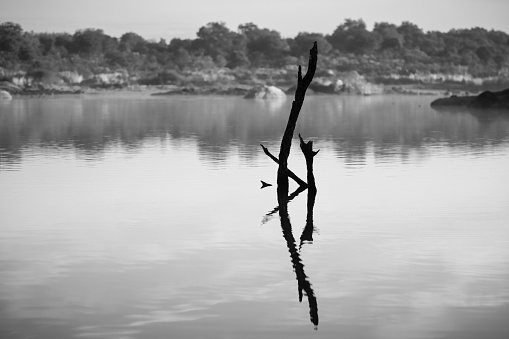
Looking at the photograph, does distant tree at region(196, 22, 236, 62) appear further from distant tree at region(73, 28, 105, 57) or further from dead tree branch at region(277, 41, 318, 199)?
dead tree branch at region(277, 41, 318, 199)

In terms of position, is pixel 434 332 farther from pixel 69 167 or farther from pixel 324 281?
pixel 69 167

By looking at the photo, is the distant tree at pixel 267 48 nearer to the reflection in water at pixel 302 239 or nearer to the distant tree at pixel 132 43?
the distant tree at pixel 132 43

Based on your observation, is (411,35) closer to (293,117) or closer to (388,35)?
(388,35)

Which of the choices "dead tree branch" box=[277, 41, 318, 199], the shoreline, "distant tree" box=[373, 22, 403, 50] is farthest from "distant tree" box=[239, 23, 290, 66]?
→ "dead tree branch" box=[277, 41, 318, 199]

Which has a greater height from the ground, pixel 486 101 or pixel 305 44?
pixel 305 44

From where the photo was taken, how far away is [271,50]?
146m

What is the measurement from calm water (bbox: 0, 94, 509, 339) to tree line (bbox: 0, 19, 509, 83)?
102 m

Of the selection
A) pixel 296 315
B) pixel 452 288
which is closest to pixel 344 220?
pixel 452 288

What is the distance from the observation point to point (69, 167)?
22797mm

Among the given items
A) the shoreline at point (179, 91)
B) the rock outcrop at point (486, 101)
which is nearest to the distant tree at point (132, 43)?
the shoreline at point (179, 91)

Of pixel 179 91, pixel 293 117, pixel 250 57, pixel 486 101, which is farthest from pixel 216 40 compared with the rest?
pixel 293 117

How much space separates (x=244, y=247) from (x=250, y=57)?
133 m

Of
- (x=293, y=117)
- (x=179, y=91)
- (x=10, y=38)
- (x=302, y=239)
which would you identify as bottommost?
(x=179, y=91)

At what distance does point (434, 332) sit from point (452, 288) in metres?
1.58
